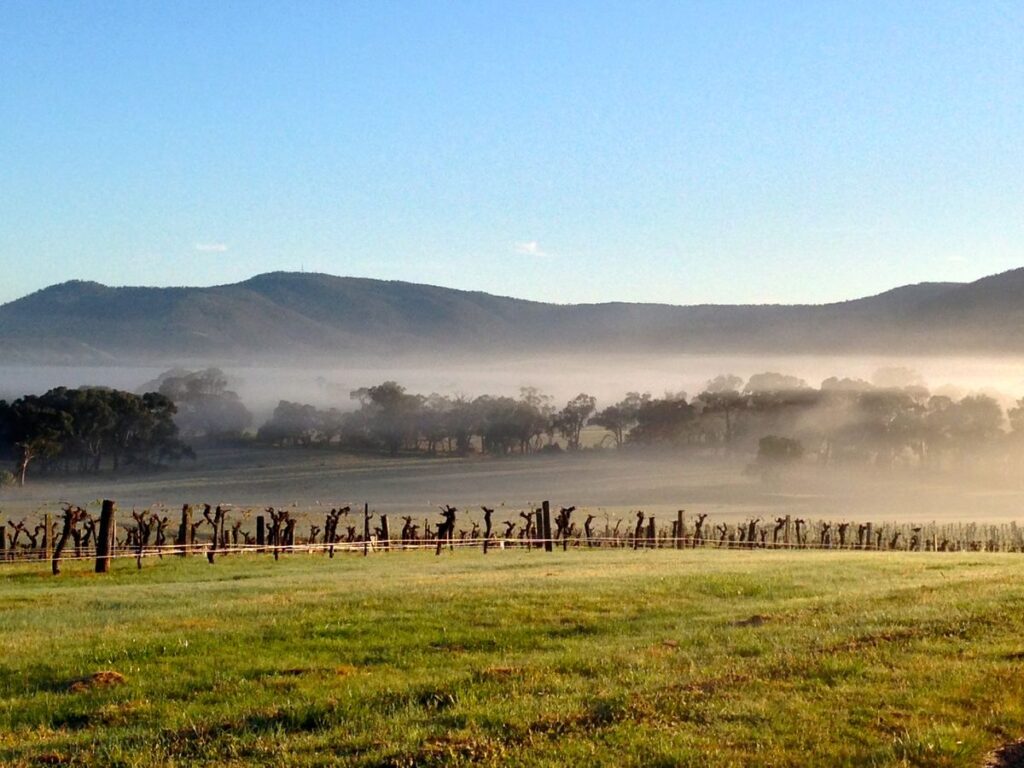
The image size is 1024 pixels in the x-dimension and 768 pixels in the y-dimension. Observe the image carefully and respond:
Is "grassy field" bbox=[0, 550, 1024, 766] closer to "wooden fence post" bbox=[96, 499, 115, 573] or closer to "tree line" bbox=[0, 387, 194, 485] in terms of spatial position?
"wooden fence post" bbox=[96, 499, 115, 573]

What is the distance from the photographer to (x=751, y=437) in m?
166

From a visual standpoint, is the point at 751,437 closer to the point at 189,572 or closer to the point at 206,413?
the point at 206,413

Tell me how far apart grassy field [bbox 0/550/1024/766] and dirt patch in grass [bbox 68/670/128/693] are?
0.12ft

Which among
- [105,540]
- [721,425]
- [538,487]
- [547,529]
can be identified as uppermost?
[721,425]

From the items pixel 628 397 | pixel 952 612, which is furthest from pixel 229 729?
pixel 628 397

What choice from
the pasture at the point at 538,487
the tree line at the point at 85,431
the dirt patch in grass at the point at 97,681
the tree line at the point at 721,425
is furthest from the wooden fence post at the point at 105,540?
the tree line at the point at 721,425

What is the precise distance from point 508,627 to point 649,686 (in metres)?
6.17

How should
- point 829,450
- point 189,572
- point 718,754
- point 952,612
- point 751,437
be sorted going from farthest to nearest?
1. point 751,437
2. point 829,450
3. point 189,572
4. point 952,612
5. point 718,754

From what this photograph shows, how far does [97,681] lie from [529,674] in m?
5.66

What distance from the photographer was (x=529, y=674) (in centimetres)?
1445

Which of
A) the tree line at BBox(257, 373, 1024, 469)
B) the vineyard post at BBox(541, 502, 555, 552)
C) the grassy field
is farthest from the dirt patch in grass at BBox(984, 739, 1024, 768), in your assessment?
the tree line at BBox(257, 373, 1024, 469)

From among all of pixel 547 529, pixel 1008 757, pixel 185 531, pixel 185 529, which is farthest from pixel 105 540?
pixel 1008 757

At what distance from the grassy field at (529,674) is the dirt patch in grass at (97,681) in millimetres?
36

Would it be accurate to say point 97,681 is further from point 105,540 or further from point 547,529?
point 547,529
